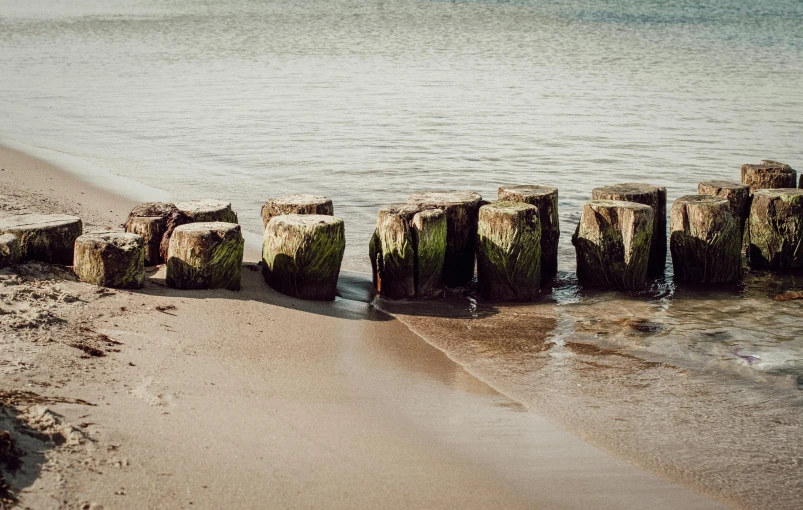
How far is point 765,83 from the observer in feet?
74.3

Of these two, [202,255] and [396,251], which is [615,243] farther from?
[202,255]

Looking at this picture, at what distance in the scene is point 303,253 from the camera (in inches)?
253

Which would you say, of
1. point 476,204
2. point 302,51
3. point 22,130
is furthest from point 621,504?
point 302,51

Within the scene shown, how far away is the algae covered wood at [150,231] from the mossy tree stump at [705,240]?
4418 millimetres

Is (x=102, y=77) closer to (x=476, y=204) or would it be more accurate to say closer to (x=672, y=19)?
(x=476, y=204)

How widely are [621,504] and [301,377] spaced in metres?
2.03

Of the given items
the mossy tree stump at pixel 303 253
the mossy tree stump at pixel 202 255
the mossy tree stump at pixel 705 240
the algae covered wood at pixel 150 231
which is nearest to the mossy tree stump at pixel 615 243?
the mossy tree stump at pixel 705 240

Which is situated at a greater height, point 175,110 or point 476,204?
point 175,110

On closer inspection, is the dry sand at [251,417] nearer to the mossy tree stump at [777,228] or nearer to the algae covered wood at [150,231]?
the algae covered wood at [150,231]

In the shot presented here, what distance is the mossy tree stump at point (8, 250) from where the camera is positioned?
5.78 meters

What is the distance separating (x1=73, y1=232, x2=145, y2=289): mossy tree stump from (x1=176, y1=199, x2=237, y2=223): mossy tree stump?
722mm

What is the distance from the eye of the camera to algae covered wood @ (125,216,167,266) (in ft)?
21.8

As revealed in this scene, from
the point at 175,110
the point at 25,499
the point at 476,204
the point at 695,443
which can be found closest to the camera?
the point at 25,499

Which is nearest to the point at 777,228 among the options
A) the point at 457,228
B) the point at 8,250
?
the point at 457,228
